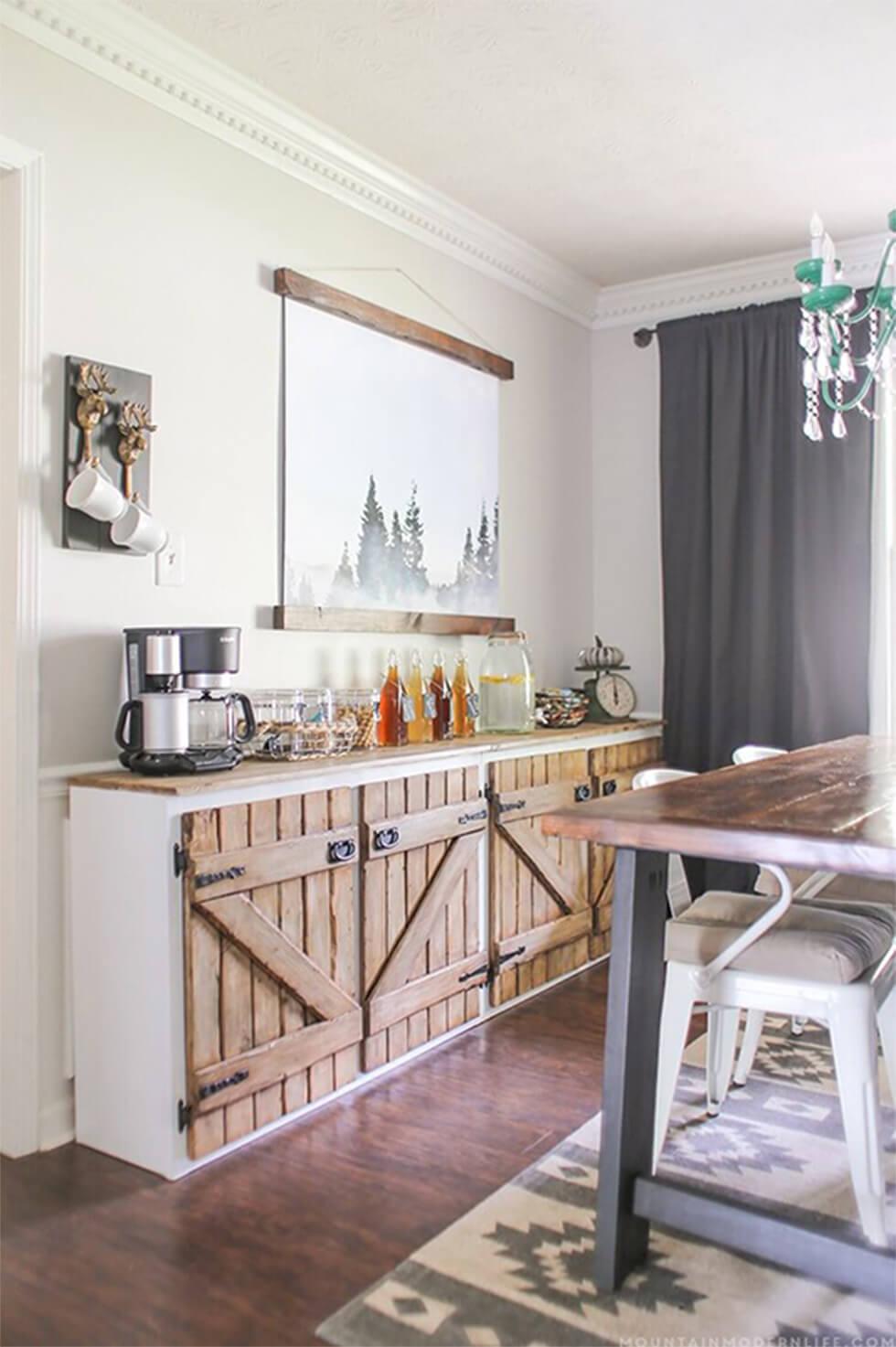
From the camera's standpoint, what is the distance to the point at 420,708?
11.1 ft

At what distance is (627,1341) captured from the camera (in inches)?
68.5

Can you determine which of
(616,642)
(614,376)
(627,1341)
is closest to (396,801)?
(627,1341)

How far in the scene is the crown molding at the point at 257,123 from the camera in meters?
2.51

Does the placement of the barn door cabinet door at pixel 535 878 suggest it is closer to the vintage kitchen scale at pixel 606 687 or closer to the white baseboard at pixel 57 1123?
the vintage kitchen scale at pixel 606 687

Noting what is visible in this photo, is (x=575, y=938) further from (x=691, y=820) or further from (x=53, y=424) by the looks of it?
(x=53, y=424)

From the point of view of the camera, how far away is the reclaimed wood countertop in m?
2.36

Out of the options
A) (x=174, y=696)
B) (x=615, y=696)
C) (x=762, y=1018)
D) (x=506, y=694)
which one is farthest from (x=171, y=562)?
(x=615, y=696)

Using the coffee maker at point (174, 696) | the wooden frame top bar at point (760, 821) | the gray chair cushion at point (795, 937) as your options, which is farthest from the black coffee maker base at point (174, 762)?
the gray chair cushion at point (795, 937)

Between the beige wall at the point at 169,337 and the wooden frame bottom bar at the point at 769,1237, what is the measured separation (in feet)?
4.63

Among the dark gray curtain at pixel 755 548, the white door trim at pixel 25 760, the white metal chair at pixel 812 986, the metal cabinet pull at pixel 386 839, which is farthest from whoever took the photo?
the dark gray curtain at pixel 755 548

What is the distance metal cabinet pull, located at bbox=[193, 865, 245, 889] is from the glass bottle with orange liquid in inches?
34.9

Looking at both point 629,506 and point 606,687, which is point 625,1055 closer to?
point 606,687

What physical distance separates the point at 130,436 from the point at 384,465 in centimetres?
105

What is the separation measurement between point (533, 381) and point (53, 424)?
2332 millimetres
